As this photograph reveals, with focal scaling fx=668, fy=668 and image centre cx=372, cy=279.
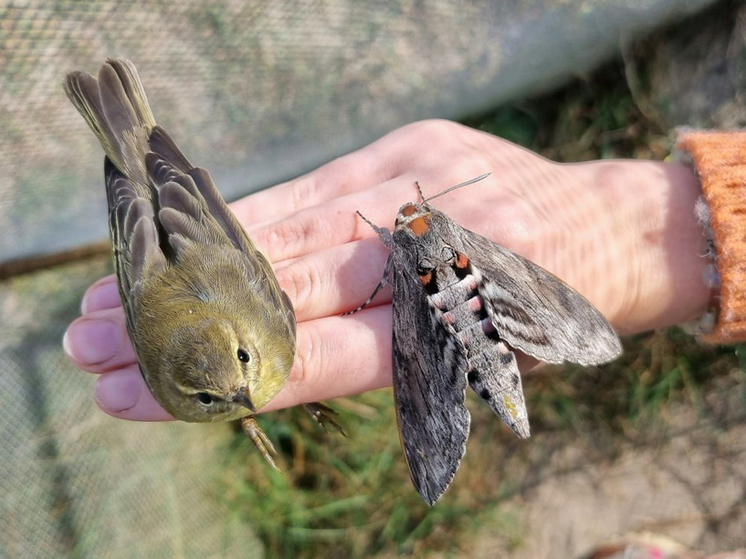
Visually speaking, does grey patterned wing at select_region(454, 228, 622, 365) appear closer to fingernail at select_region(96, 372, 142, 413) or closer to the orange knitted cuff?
the orange knitted cuff

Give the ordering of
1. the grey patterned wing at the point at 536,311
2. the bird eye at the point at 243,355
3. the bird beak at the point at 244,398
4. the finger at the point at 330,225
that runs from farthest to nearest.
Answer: the finger at the point at 330,225 → the grey patterned wing at the point at 536,311 → the bird eye at the point at 243,355 → the bird beak at the point at 244,398

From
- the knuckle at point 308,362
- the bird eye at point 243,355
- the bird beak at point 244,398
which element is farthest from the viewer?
the knuckle at point 308,362

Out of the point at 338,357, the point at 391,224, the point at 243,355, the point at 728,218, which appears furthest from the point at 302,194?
the point at 728,218

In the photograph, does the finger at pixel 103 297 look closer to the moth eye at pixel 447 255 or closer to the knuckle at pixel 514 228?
the moth eye at pixel 447 255

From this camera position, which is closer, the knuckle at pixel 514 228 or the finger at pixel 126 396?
the finger at pixel 126 396

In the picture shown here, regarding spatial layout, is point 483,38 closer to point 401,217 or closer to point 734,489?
point 401,217

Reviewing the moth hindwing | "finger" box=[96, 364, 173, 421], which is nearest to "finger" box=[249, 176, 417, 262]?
the moth hindwing

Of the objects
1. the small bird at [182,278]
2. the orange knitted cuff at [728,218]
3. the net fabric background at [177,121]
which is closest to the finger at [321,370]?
the small bird at [182,278]
